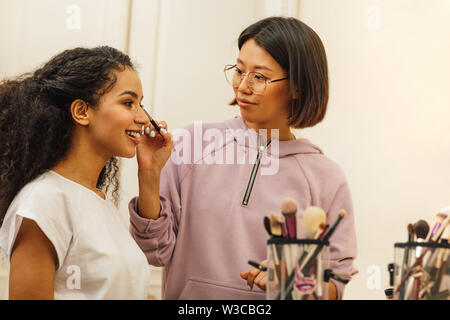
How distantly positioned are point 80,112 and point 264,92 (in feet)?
1.24

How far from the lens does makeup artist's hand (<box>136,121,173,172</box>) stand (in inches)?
45.9

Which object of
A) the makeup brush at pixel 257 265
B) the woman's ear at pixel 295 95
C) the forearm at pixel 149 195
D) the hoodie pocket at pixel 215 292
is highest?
the woman's ear at pixel 295 95

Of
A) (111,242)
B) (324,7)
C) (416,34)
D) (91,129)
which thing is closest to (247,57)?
(91,129)

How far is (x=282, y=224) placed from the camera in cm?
84

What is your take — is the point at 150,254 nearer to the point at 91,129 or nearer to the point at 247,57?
the point at 91,129

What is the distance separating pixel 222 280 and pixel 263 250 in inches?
4.0

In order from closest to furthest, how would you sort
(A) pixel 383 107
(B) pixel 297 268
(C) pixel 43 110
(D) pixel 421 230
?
(B) pixel 297 268 → (D) pixel 421 230 → (C) pixel 43 110 → (A) pixel 383 107

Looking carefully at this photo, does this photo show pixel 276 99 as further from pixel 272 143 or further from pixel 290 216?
pixel 290 216

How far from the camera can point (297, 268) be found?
32.3 inches

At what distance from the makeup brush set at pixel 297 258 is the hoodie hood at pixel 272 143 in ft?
1.45

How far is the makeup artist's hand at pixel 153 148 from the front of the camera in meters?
1.17

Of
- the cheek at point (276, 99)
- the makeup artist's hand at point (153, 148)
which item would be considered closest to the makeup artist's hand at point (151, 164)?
the makeup artist's hand at point (153, 148)

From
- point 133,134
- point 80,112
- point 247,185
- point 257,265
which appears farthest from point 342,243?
point 80,112

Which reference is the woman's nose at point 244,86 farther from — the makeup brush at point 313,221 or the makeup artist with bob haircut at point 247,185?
the makeup brush at point 313,221
